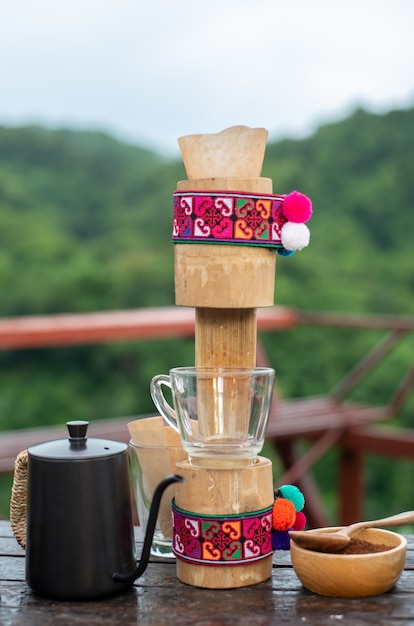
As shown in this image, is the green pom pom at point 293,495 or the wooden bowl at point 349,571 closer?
the wooden bowl at point 349,571

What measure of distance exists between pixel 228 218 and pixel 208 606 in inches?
18.4

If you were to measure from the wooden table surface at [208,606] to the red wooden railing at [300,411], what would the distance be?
1.71 meters

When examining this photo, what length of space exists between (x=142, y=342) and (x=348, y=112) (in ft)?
11.4

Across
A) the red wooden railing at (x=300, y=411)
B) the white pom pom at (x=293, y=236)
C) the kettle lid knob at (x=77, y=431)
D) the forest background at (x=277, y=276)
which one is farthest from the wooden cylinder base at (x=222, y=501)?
the forest background at (x=277, y=276)

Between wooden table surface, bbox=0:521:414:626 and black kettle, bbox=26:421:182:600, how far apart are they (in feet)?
0.08

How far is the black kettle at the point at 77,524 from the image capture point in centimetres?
95

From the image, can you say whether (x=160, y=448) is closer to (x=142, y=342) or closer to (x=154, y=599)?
(x=154, y=599)

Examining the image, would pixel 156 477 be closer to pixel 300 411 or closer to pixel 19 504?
pixel 19 504

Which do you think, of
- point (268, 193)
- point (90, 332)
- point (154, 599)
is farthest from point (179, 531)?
point (90, 332)

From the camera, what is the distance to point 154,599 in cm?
98

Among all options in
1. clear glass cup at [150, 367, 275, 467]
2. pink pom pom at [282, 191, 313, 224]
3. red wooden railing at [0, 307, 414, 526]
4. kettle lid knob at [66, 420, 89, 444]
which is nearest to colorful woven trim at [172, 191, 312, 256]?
pink pom pom at [282, 191, 313, 224]

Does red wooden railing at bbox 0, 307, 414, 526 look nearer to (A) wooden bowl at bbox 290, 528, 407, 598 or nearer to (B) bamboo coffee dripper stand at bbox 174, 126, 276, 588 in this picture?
(B) bamboo coffee dripper stand at bbox 174, 126, 276, 588

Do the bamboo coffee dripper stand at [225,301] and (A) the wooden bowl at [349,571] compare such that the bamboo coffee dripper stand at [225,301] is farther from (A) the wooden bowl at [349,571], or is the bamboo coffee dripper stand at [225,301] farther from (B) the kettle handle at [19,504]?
(B) the kettle handle at [19,504]

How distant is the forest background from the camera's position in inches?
338
